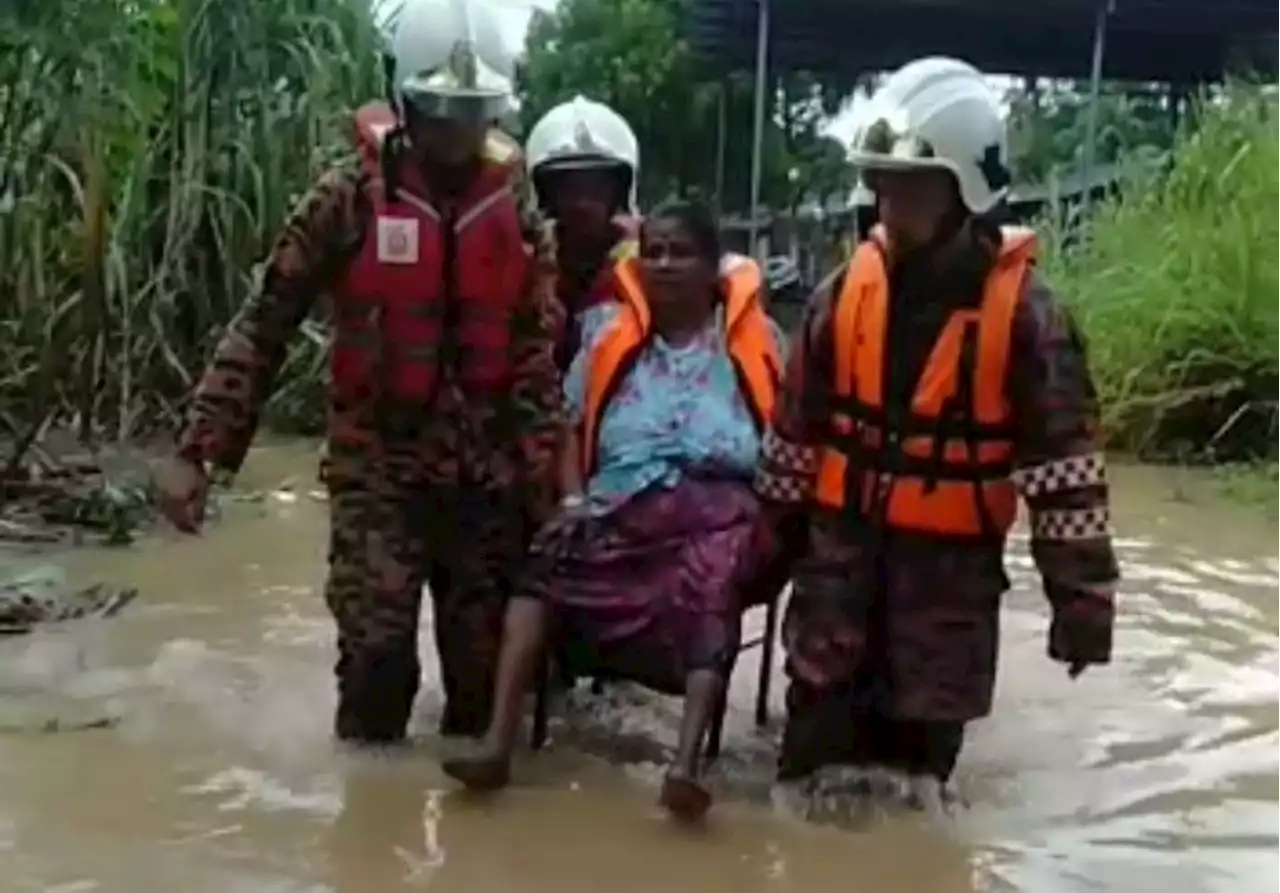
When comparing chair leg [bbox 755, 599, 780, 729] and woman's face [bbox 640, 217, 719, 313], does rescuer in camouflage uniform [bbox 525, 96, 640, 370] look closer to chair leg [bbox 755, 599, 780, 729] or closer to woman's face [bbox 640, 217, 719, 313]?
woman's face [bbox 640, 217, 719, 313]

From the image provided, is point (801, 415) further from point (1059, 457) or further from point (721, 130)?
point (721, 130)

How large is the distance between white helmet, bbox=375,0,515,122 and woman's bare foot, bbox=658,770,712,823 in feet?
4.65

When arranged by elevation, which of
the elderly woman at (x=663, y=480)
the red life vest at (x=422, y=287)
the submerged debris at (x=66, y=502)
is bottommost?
the submerged debris at (x=66, y=502)

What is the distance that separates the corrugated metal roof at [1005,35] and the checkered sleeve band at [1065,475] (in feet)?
36.9

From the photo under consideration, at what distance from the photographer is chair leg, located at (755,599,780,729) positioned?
5.31 meters

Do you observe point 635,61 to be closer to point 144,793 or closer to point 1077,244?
point 1077,244

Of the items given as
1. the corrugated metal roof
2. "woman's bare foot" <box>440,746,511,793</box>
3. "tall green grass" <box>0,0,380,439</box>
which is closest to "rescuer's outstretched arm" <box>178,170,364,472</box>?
"woman's bare foot" <box>440,746,511,793</box>

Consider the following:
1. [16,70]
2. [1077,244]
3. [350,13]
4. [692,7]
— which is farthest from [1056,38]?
[16,70]

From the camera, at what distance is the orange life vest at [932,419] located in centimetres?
450

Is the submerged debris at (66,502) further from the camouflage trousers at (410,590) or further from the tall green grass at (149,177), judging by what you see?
the camouflage trousers at (410,590)

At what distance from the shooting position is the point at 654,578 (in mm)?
4961

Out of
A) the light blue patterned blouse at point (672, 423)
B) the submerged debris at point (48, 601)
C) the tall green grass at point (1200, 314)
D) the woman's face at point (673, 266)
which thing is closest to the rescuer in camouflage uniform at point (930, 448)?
the light blue patterned blouse at point (672, 423)

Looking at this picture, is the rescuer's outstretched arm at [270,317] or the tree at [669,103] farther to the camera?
the tree at [669,103]

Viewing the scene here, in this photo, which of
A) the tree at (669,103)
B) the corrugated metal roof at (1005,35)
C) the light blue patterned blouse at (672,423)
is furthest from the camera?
the tree at (669,103)
